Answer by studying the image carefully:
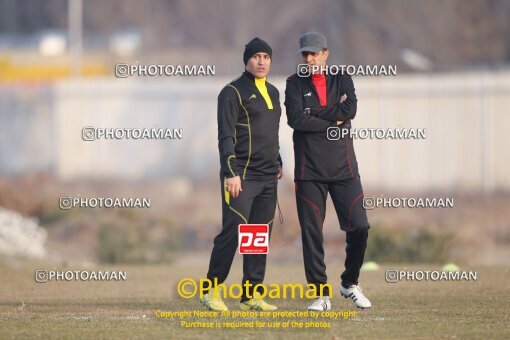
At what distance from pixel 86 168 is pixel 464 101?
8709 millimetres

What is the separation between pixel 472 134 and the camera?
2628cm

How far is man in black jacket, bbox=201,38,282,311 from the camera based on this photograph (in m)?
11.0

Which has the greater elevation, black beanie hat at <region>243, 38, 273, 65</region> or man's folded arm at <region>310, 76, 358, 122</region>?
black beanie hat at <region>243, 38, 273, 65</region>

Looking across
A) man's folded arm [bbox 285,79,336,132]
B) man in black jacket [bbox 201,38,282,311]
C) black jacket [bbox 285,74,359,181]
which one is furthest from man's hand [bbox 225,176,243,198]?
man's folded arm [bbox 285,79,336,132]

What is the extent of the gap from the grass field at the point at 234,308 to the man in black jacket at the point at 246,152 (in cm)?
56

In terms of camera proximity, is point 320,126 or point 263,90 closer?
point 320,126

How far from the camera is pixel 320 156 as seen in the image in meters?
11.1

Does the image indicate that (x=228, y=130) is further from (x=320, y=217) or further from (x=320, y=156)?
(x=320, y=217)

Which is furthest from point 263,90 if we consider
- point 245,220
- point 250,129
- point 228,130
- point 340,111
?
point 245,220

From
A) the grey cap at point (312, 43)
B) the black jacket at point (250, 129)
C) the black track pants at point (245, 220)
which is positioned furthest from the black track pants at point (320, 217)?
the grey cap at point (312, 43)

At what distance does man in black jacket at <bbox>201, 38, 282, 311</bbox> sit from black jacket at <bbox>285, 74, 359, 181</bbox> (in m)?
0.20

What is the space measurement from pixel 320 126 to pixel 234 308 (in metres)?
1.84

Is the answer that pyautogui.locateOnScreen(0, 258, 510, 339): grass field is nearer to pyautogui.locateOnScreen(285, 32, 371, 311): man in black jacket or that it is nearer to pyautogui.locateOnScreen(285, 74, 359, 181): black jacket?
pyautogui.locateOnScreen(285, 32, 371, 311): man in black jacket

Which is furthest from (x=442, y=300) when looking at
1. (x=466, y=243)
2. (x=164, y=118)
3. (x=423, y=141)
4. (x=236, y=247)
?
(x=164, y=118)
